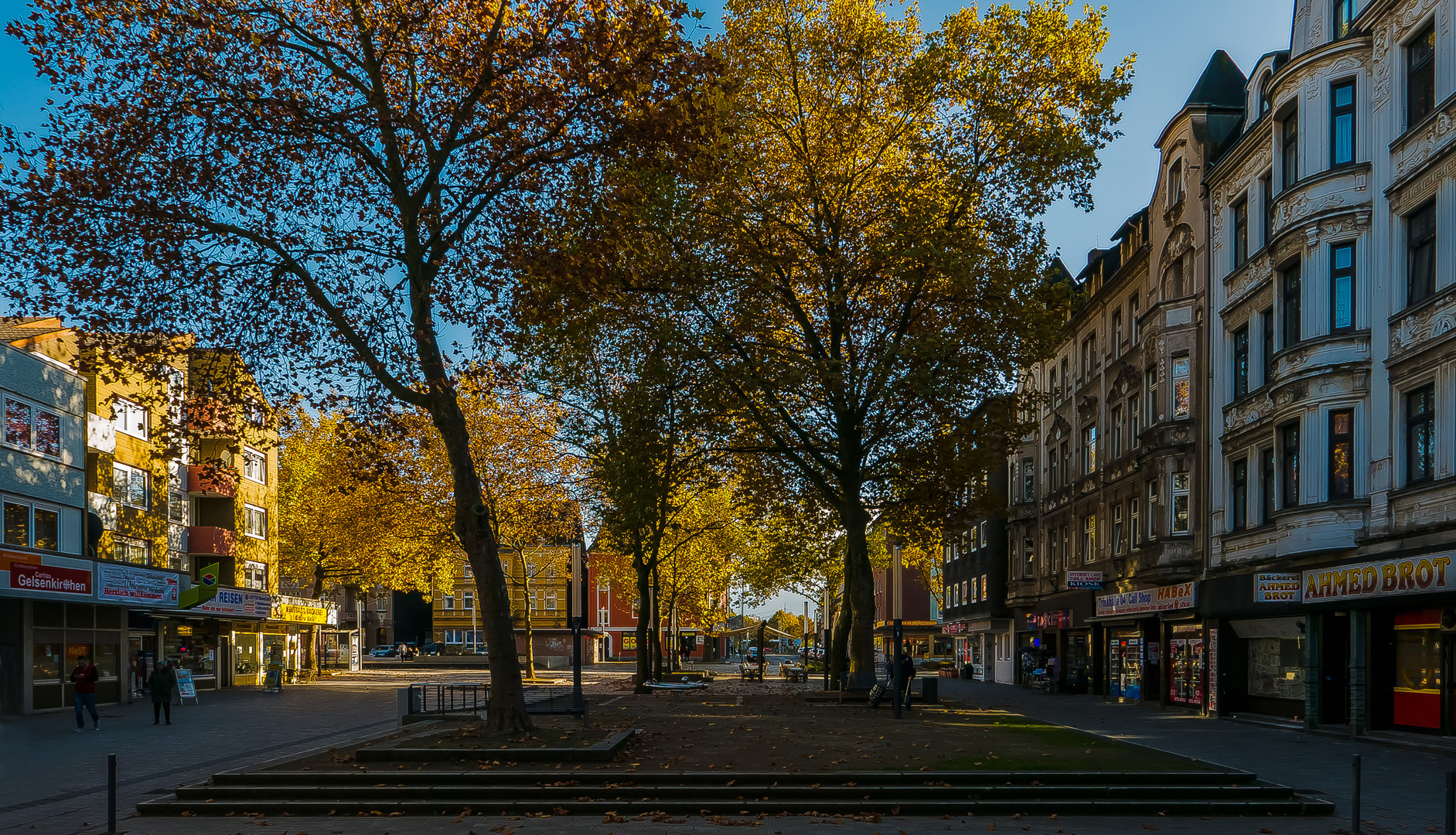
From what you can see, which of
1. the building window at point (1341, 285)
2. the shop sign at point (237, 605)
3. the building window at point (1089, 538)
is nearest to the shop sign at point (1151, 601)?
the building window at point (1089, 538)

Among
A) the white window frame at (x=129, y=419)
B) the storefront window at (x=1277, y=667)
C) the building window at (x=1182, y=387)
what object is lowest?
the storefront window at (x=1277, y=667)

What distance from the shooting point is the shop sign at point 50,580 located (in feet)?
99.9

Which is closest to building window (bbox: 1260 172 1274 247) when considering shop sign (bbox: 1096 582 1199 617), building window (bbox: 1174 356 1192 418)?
building window (bbox: 1174 356 1192 418)

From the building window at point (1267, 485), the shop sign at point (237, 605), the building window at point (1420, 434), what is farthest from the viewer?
the shop sign at point (237, 605)

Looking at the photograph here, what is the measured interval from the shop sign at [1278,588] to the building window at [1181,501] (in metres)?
7.37

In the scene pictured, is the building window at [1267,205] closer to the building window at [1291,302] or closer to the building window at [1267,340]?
the building window at [1291,302]

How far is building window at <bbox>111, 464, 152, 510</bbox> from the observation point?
3900 cm

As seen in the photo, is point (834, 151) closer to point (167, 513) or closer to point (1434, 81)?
point (1434, 81)

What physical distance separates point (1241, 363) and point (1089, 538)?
49.5 ft

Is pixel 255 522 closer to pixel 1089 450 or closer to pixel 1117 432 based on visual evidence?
pixel 1089 450

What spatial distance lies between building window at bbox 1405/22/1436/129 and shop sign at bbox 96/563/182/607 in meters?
34.2

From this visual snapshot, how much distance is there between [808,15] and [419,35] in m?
13.7

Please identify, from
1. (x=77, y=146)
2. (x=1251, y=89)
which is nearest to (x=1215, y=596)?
(x=1251, y=89)

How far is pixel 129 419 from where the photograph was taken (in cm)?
3991
